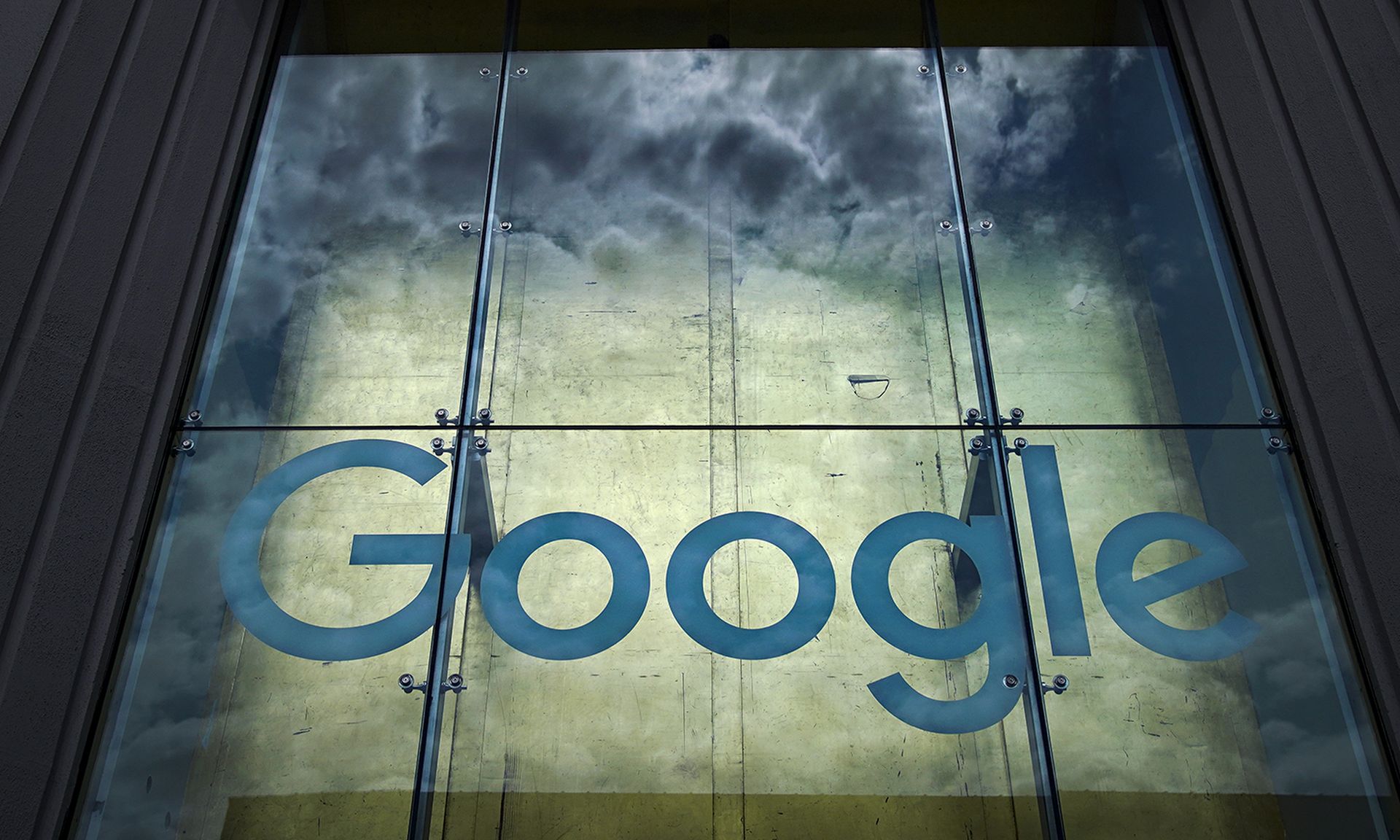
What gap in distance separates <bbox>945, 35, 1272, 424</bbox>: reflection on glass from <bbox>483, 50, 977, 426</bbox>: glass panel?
21cm

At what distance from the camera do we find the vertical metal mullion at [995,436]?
3.52 meters

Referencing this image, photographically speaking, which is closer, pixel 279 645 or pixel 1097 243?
pixel 279 645

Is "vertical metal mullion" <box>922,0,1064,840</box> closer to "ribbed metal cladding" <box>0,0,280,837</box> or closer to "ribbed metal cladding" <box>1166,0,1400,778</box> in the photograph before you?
"ribbed metal cladding" <box>1166,0,1400,778</box>

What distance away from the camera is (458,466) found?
4.08 m

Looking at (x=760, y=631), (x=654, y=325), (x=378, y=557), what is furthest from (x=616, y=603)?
(x=654, y=325)

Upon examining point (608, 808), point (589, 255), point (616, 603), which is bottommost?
point (608, 808)

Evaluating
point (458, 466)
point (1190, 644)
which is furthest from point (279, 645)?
point (1190, 644)

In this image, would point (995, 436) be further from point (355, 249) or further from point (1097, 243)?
point (355, 249)

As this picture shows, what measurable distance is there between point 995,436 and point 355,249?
273 centimetres

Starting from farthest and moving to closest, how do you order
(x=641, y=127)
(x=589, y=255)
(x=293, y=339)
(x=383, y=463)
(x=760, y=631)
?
(x=641, y=127), (x=589, y=255), (x=293, y=339), (x=383, y=463), (x=760, y=631)

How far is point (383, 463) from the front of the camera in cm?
407

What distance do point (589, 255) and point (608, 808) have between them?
2264mm

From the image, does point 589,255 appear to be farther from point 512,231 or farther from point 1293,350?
point 1293,350

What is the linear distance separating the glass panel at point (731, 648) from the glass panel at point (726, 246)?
0.21 meters
